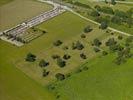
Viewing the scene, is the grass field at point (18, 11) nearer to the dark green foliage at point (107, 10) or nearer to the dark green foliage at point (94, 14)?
the dark green foliage at point (94, 14)

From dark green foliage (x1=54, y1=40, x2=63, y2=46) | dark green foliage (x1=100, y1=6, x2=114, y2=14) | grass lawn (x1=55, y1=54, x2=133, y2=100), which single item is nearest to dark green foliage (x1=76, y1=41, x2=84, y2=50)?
dark green foliage (x1=54, y1=40, x2=63, y2=46)

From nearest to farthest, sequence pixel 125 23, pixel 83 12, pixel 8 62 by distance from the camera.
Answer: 1. pixel 8 62
2. pixel 125 23
3. pixel 83 12

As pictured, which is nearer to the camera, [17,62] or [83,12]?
[17,62]

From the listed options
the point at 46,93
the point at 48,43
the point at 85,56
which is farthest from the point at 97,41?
the point at 46,93

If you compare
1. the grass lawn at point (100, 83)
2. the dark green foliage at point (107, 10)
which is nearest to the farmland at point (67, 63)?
the grass lawn at point (100, 83)

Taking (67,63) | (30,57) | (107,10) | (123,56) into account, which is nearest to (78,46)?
(67,63)

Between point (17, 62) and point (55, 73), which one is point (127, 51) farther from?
point (17, 62)

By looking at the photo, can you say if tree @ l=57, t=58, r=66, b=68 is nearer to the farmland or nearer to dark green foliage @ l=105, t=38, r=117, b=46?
the farmland
